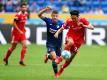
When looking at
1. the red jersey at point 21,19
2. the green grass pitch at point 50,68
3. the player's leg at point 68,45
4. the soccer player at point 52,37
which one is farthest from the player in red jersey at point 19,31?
the player's leg at point 68,45

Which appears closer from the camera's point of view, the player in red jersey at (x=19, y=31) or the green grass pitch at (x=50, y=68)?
the green grass pitch at (x=50, y=68)

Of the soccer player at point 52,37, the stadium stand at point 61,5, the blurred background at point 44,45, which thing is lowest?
the stadium stand at point 61,5

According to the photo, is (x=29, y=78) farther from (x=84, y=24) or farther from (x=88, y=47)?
(x=88, y=47)

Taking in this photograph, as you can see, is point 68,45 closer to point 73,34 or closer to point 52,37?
point 73,34

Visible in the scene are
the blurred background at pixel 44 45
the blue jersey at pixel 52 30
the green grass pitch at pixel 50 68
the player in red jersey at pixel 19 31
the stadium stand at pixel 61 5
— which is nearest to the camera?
the green grass pitch at pixel 50 68

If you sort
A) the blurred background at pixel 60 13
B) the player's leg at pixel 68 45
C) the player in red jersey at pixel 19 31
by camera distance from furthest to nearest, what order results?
the blurred background at pixel 60 13 → the player in red jersey at pixel 19 31 → the player's leg at pixel 68 45

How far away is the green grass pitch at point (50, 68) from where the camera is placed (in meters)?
15.2

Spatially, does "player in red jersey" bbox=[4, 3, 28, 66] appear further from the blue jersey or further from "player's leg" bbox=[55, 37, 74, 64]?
"player's leg" bbox=[55, 37, 74, 64]

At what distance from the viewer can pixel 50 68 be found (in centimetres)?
1789

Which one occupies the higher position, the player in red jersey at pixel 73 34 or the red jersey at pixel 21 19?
the player in red jersey at pixel 73 34

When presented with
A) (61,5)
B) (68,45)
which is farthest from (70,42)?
(61,5)

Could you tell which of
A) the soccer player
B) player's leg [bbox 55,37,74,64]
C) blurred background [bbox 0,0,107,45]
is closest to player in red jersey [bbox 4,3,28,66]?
the soccer player

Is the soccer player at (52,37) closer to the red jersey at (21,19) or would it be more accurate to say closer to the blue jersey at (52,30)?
the blue jersey at (52,30)

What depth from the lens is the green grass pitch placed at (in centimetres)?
1520
